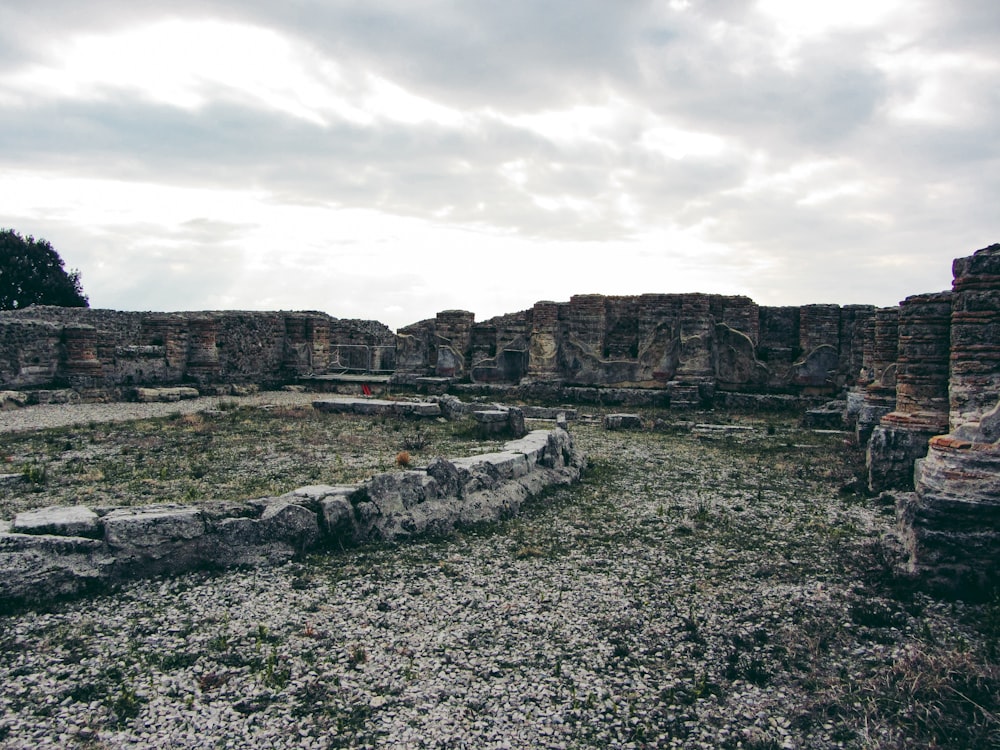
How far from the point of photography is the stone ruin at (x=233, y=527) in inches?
206

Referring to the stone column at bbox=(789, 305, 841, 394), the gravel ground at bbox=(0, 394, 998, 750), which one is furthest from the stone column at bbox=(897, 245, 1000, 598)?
the stone column at bbox=(789, 305, 841, 394)

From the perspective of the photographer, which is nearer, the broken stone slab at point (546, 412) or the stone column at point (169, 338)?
the broken stone slab at point (546, 412)

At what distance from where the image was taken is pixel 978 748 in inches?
135

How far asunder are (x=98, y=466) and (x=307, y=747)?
7.79 meters

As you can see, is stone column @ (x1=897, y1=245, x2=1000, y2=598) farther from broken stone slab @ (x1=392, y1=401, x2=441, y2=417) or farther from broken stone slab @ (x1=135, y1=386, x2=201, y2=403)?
broken stone slab @ (x1=135, y1=386, x2=201, y2=403)

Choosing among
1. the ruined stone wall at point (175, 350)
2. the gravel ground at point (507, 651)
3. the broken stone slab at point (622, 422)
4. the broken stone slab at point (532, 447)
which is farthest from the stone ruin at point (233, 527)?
the ruined stone wall at point (175, 350)

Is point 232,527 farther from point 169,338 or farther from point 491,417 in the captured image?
point 169,338

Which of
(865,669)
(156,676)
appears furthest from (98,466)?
(865,669)

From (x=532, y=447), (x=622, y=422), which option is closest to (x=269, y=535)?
(x=532, y=447)

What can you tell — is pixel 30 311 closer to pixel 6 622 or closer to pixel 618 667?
pixel 6 622

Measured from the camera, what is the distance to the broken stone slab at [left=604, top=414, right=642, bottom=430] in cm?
1546

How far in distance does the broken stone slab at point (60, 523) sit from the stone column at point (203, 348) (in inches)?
629

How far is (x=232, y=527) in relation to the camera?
6.11 m

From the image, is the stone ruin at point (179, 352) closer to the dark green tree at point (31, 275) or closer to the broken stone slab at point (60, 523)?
the dark green tree at point (31, 275)
